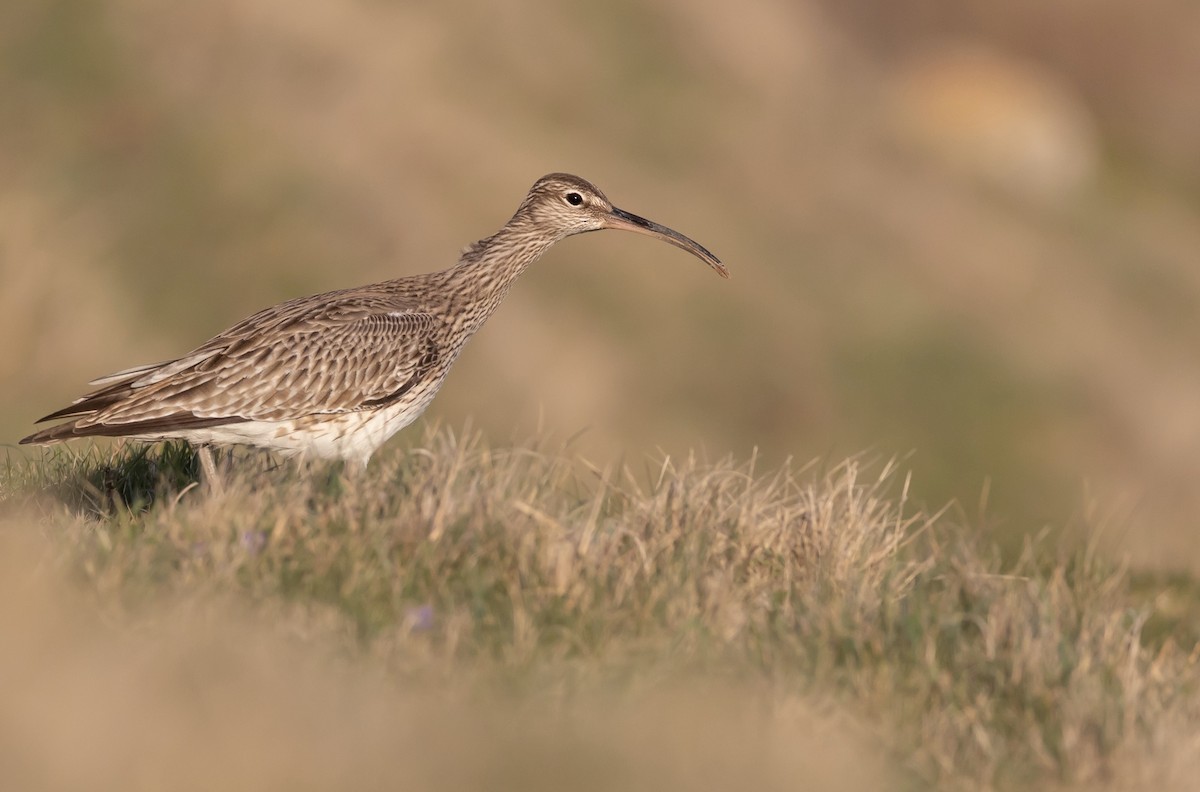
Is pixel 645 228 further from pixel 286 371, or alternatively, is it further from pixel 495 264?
pixel 286 371

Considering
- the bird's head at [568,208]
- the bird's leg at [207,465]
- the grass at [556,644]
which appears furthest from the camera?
the bird's head at [568,208]

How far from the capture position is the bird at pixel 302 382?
884cm

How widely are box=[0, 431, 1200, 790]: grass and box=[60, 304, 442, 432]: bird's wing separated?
770mm

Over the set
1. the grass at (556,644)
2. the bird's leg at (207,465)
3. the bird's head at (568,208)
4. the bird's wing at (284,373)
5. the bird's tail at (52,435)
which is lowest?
the grass at (556,644)

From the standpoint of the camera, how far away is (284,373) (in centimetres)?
925

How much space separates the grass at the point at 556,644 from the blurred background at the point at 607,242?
8755 millimetres

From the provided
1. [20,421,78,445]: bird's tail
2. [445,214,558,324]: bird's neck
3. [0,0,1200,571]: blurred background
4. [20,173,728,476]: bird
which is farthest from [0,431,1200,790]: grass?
[0,0,1200,571]: blurred background

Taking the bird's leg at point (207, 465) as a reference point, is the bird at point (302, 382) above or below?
above

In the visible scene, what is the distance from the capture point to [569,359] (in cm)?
2047

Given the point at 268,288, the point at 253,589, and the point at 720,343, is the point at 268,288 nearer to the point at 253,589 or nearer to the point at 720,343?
the point at 720,343

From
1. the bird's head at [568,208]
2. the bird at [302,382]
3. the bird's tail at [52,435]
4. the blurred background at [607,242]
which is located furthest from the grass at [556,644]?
the blurred background at [607,242]

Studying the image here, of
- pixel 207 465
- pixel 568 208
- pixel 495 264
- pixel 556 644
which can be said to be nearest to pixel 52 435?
pixel 207 465

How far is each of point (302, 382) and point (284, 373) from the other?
122 mm

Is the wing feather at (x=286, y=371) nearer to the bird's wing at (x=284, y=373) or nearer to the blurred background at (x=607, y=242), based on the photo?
the bird's wing at (x=284, y=373)
